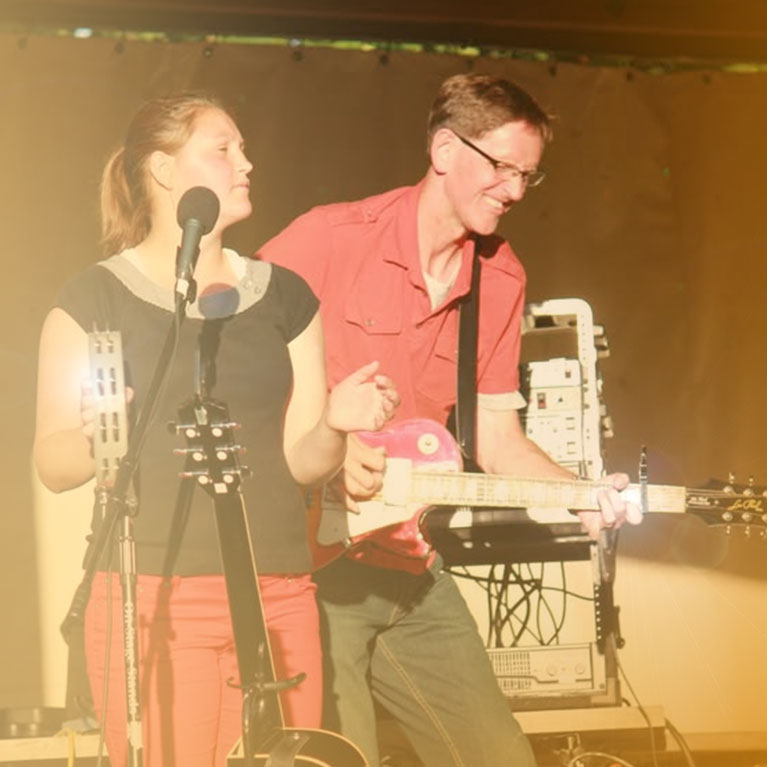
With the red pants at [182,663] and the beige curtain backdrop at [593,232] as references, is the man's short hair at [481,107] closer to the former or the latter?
the beige curtain backdrop at [593,232]

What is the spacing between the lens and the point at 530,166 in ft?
10.00

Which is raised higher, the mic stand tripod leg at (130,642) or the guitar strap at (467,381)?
the guitar strap at (467,381)

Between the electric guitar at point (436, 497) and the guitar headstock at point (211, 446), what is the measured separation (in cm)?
58

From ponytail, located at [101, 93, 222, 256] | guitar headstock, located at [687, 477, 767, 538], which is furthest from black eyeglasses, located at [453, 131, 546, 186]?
guitar headstock, located at [687, 477, 767, 538]

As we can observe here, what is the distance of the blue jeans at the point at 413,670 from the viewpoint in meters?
2.73

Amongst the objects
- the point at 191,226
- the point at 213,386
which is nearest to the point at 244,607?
the point at 213,386

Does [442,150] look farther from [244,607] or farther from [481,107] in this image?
[244,607]

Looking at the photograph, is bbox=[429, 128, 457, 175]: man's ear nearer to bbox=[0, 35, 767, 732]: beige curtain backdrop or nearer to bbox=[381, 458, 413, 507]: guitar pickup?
bbox=[0, 35, 767, 732]: beige curtain backdrop

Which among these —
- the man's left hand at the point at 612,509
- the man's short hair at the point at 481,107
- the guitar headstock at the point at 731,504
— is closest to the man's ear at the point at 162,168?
the man's short hair at the point at 481,107

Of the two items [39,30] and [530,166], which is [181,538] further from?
[39,30]

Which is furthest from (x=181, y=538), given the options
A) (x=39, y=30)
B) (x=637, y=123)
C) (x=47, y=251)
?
(x=637, y=123)

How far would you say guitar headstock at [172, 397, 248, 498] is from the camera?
2.13 metres

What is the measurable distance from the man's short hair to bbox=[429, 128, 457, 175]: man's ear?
0.06 ft

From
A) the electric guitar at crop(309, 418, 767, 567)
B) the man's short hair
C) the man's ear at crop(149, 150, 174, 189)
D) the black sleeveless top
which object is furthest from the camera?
the man's short hair
